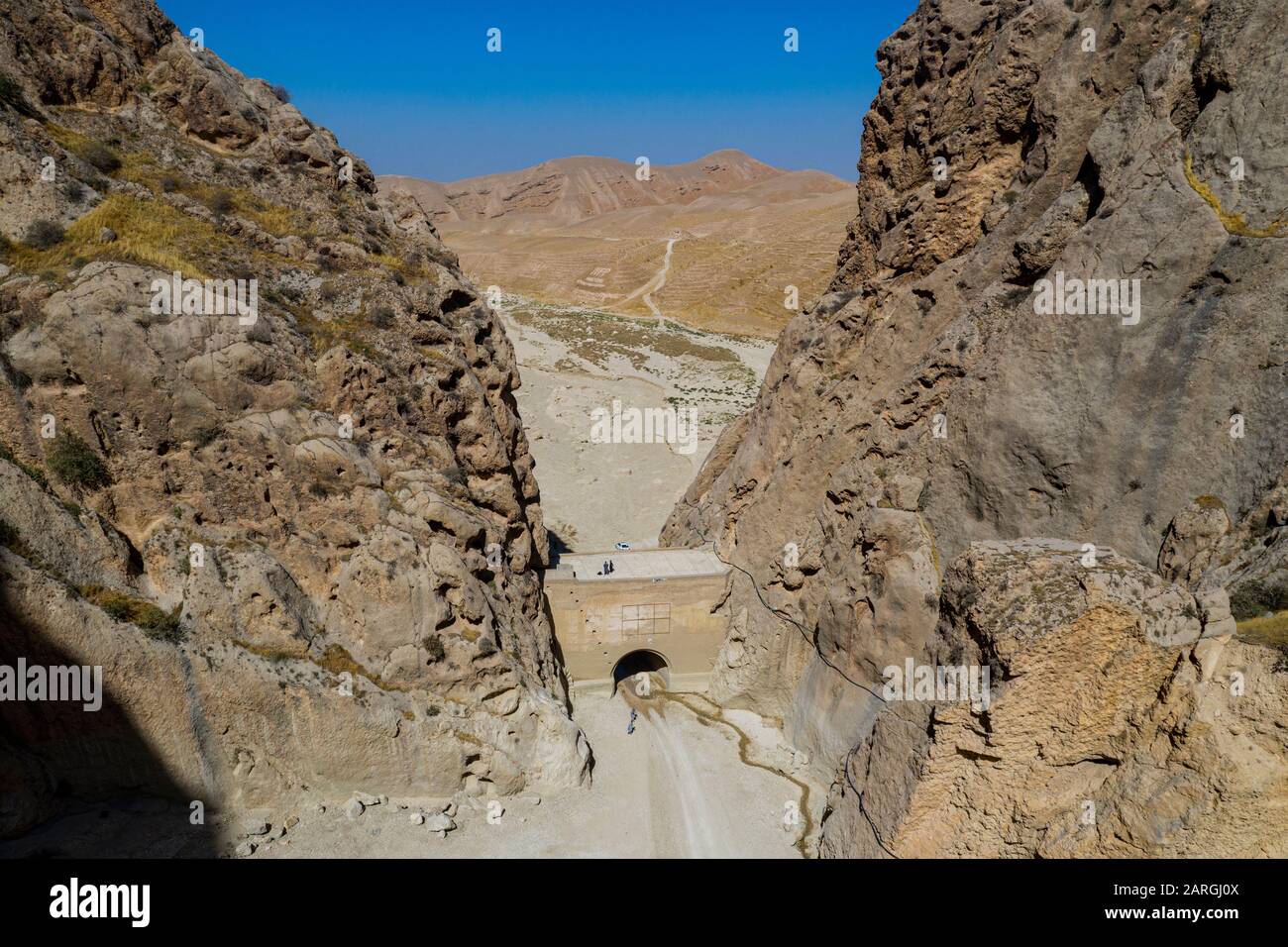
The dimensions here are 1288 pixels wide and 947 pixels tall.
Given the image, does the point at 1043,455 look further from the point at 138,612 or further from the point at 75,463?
the point at 75,463

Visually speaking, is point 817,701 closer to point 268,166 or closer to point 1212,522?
point 1212,522

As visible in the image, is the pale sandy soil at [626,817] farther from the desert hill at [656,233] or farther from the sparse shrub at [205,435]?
the desert hill at [656,233]

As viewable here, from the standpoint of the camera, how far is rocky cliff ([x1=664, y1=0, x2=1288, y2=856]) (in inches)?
409

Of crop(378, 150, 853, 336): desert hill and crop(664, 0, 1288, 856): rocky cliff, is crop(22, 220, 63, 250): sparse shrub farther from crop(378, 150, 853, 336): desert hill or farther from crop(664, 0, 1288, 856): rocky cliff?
crop(378, 150, 853, 336): desert hill

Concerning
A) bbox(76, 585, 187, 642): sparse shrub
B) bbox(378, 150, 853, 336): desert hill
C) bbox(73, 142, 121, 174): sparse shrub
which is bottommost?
bbox(76, 585, 187, 642): sparse shrub

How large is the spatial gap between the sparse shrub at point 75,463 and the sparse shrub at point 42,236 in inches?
168

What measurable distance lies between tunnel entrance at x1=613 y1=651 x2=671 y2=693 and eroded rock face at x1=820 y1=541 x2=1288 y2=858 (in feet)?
39.8

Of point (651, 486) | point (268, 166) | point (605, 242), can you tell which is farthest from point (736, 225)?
point (268, 166)

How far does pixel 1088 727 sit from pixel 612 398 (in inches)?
1714

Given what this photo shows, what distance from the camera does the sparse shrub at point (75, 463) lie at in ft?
46.1

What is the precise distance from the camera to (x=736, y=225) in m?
112

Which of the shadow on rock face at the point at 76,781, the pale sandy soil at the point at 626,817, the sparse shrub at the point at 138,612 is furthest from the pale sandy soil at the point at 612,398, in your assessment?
the shadow on rock face at the point at 76,781

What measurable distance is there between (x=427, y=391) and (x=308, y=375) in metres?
2.90

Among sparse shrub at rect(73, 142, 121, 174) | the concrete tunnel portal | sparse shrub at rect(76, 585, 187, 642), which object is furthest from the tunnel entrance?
sparse shrub at rect(73, 142, 121, 174)
